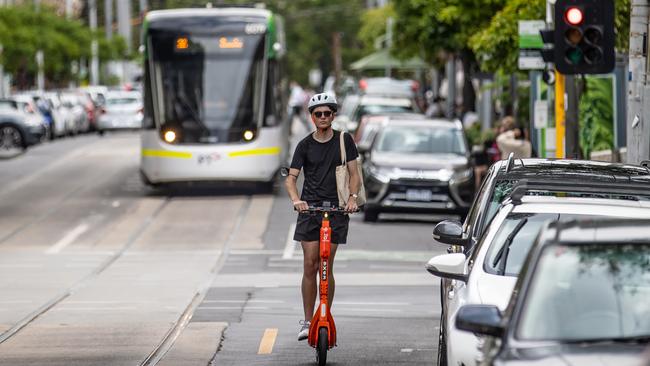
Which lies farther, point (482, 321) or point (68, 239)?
point (68, 239)

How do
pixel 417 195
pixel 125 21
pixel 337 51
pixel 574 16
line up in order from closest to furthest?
pixel 574 16, pixel 417 195, pixel 125 21, pixel 337 51

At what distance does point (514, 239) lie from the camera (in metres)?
9.34

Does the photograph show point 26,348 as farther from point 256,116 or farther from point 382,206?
point 256,116

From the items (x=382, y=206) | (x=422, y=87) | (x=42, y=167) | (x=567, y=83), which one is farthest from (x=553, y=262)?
(x=422, y=87)

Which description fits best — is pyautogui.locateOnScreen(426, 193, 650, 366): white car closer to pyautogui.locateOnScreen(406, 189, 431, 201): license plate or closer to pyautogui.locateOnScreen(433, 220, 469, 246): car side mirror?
pyautogui.locateOnScreen(433, 220, 469, 246): car side mirror

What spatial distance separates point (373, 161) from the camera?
1004 inches

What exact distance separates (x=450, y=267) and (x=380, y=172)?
626 inches

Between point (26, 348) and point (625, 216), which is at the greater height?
point (625, 216)

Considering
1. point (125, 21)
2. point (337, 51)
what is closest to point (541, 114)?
point (125, 21)

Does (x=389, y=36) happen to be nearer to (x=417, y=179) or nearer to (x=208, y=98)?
(x=208, y=98)

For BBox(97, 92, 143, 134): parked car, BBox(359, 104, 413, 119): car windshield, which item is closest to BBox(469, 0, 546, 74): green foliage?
BBox(359, 104, 413, 119): car windshield

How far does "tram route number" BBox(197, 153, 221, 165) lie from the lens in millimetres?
29078

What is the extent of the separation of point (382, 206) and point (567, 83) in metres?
6.15

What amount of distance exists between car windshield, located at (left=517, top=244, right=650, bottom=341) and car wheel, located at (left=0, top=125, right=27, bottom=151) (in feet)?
129
